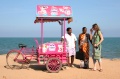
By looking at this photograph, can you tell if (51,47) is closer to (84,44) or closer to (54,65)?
(54,65)

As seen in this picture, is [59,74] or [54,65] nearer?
[59,74]

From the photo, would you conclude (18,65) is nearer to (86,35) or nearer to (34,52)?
(34,52)

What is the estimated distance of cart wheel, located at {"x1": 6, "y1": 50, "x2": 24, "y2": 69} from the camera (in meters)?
10.5

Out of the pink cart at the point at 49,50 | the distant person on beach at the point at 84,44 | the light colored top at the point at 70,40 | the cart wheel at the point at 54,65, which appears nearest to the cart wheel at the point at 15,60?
the pink cart at the point at 49,50

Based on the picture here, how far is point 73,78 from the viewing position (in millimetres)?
9312

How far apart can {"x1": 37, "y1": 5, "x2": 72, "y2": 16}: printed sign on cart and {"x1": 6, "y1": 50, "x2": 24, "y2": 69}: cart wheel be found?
6.33 ft

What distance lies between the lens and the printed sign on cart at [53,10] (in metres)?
9.92

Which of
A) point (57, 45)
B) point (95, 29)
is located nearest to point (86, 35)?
point (95, 29)

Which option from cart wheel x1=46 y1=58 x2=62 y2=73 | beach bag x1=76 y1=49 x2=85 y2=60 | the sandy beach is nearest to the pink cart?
cart wheel x1=46 y1=58 x2=62 y2=73

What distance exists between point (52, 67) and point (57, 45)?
2.94 ft

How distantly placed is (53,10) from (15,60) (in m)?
2.55

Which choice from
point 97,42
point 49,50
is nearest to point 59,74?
point 49,50

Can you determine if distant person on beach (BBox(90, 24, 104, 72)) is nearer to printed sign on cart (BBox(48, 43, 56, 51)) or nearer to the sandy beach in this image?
the sandy beach

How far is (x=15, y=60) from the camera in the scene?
10.5 metres
